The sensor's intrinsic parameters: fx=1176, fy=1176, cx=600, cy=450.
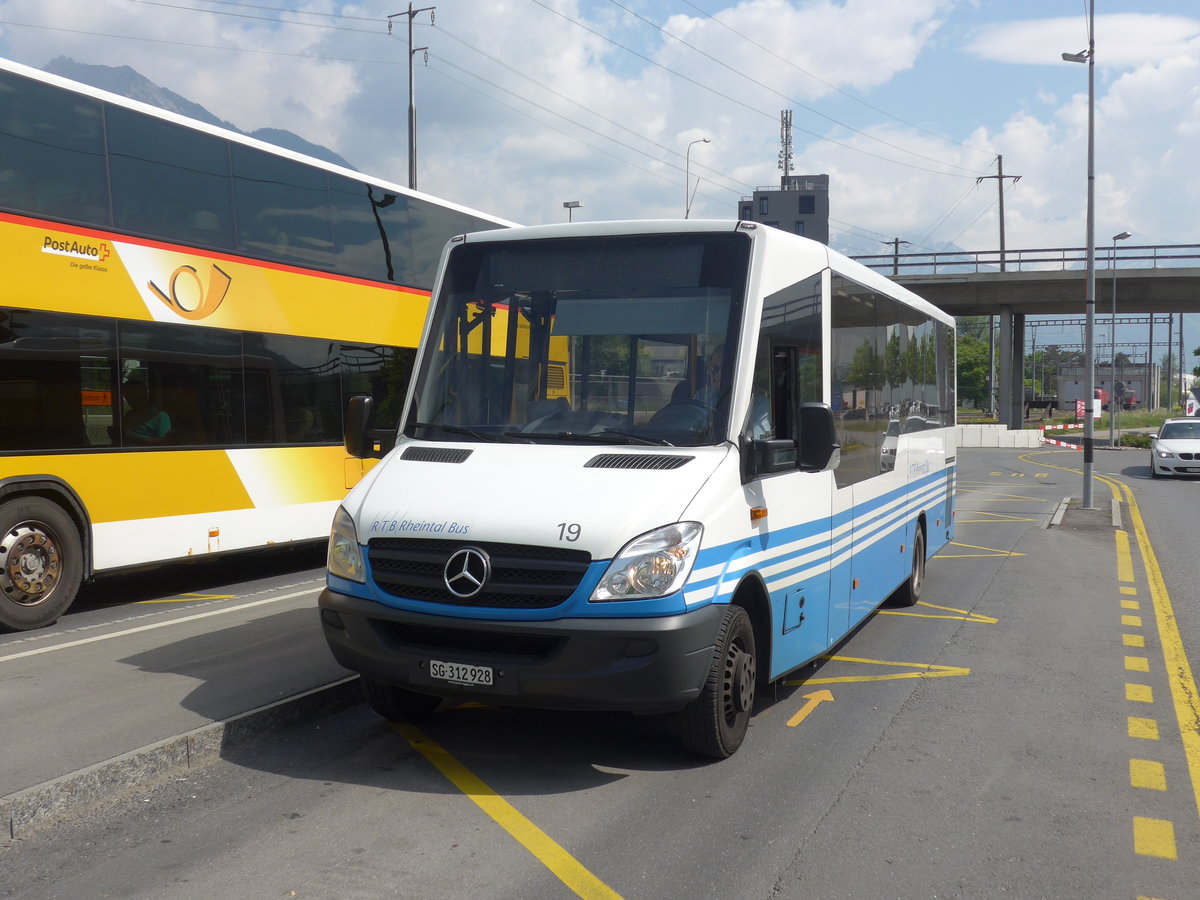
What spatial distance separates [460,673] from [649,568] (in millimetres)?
1001

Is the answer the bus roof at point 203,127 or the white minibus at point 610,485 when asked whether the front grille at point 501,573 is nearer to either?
the white minibus at point 610,485

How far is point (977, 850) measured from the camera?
470 cm

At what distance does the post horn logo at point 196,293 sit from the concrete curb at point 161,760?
5381 mm

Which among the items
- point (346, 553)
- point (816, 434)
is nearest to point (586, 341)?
point (816, 434)

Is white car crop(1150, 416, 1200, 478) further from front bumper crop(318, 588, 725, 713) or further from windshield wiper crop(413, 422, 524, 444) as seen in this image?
front bumper crop(318, 588, 725, 713)

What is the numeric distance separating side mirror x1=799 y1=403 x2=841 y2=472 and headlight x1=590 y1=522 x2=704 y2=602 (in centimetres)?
97

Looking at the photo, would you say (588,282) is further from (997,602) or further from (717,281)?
(997,602)

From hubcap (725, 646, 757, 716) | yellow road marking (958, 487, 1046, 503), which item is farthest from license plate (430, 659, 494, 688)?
yellow road marking (958, 487, 1046, 503)

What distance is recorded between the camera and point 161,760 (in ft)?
18.0

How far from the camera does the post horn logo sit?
1080 centimetres

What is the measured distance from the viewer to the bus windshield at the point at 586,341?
19.8 ft

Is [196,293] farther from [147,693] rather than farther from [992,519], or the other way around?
[992,519]

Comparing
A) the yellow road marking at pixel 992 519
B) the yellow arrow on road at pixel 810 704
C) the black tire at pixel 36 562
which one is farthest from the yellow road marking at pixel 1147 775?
the yellow road marking at pixel 992 519

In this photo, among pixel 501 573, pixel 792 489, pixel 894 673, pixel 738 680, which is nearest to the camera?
pixel 501 573
